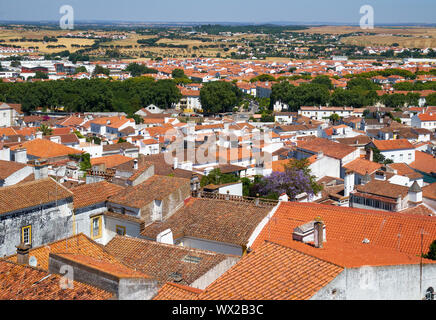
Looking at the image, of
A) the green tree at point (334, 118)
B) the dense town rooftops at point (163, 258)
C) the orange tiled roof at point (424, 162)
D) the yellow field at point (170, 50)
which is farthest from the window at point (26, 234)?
the yellow field at point (170, 50)

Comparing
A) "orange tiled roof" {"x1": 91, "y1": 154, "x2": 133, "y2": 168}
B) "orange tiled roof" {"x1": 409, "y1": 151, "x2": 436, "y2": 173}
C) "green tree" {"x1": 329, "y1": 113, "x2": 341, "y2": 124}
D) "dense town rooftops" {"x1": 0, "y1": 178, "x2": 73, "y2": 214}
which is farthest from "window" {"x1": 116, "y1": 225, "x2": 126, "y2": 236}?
"green tree" {"x1": 329, "y1": 113, "x2": 341, "y2": 124}

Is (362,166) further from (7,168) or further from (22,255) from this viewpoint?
(22,255)

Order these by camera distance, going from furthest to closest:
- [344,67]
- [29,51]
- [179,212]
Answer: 1. [29,51]
2. [344,67]
3. [179,212]

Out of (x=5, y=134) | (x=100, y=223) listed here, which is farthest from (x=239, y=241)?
(x=5, y=134)

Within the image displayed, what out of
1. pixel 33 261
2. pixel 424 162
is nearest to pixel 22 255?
pixel 33 261

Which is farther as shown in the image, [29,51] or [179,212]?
[29,51]
